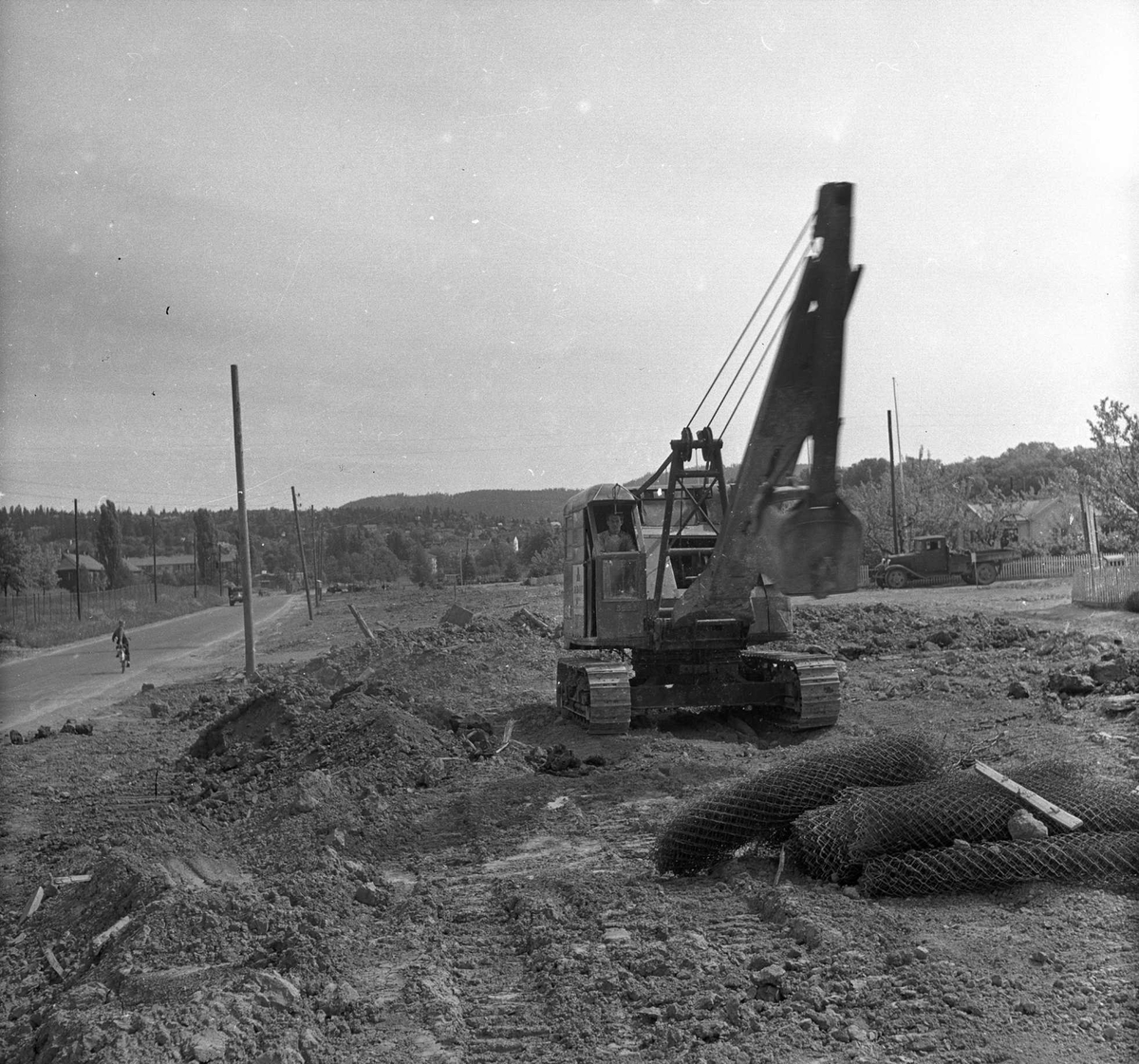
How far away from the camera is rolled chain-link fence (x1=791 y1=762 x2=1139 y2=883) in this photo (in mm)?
6141

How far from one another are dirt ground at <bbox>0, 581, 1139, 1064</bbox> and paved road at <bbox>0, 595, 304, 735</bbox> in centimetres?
834

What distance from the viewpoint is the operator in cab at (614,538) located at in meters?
11.8

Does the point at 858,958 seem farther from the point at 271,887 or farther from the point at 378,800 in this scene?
the point at 378,800

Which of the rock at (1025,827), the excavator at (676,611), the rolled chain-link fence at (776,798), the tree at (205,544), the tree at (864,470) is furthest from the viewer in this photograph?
the tree at (205,544)

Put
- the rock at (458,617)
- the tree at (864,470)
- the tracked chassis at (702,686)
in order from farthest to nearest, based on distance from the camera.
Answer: the tree at (864,470)
the rock at (458,617)
the tracked chassis at (702,686)

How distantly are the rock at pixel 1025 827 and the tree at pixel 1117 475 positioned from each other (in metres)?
A: 25.9

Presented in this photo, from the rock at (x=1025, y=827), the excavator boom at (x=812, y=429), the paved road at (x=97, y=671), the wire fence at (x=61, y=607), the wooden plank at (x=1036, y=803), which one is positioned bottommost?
the paved road at (x=97, y=671)

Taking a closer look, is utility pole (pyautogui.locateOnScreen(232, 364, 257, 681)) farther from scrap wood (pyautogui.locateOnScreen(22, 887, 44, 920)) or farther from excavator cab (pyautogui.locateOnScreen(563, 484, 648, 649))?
scrap wood (pyautogui.locateOnScreen(22, 887, 44, 920))

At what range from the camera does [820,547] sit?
23.1ft

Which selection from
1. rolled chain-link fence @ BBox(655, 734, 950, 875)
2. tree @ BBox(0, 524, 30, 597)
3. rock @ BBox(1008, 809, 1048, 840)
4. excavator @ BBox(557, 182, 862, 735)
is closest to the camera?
rock @ BBox(1008, 809, 1048, 840)

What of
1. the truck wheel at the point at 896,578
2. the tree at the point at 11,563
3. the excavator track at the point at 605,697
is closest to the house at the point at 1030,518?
the truck wheel at the point at 896,578

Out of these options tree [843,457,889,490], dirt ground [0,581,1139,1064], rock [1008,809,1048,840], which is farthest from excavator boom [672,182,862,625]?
tree [843,457,889,490]

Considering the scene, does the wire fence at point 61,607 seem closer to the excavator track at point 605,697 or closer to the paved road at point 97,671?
the paved road at point 97,671

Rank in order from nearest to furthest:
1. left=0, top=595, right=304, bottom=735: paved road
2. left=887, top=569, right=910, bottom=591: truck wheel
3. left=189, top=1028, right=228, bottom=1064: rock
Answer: left=189, top=1028, right=228, bottom=1064: rock < left=0, top=595, right=304, bottom=735: paved road < left=887, top=569, right=910, bottom=591: truck wheel
